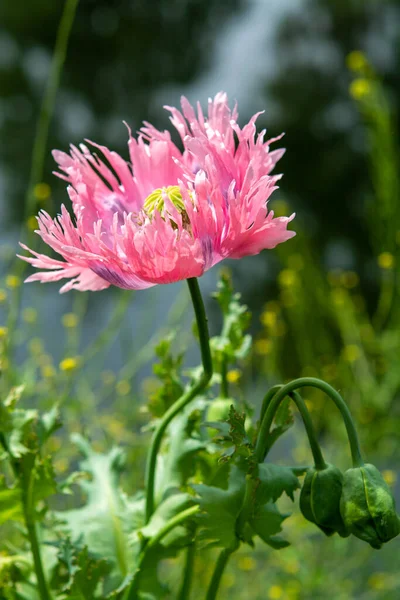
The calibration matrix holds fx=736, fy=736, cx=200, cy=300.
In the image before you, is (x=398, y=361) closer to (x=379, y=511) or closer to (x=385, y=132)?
(x=385, y=132)

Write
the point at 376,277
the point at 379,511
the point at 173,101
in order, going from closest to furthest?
the point at 379,511
the point at 376,277
the point at 173,101

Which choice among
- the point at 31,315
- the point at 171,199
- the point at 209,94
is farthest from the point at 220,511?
the point at 209,94

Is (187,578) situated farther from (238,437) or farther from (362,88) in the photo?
(362,88)

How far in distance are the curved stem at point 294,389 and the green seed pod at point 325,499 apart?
0.4 inches

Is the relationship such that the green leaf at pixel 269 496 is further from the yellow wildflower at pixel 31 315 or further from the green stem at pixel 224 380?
the yellow wildflower at pixel 31 315

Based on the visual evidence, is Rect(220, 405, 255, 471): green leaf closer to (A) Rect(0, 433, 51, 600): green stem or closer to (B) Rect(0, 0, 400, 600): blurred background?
(A) Rect(0, 433, 51, 600): green stem

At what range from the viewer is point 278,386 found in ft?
0.93

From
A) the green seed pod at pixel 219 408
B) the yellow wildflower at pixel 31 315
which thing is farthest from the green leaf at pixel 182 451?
the yellow wildflower at pixel 31 315

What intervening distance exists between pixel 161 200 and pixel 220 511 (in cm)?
13

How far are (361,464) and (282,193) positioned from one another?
6.85 feet

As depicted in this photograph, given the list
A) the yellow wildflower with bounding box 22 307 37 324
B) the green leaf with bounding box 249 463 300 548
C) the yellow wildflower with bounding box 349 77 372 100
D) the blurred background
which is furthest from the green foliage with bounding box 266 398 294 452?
the blurred background

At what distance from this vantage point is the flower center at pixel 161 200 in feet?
1.02

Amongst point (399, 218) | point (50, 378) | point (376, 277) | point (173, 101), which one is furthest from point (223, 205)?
point (173, 101)

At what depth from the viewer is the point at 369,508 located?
0.27m
